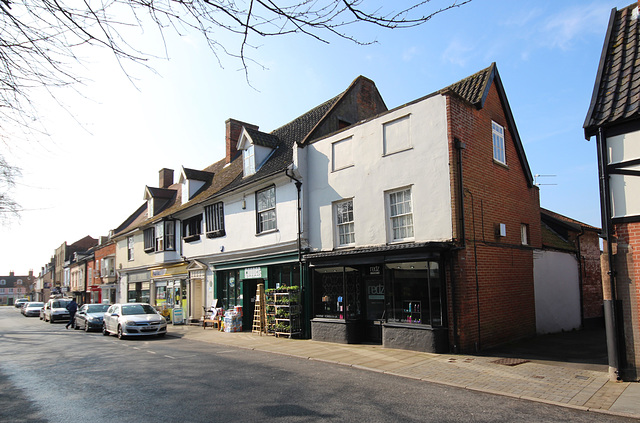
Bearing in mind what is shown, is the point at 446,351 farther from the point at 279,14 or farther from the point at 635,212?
the point at 279,14

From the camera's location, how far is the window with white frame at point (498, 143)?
14203mm

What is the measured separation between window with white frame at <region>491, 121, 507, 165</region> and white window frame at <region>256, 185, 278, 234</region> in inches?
336

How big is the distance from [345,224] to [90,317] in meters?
15.5

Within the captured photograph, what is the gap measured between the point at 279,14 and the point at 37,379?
9449 mm

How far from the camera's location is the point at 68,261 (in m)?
64.3

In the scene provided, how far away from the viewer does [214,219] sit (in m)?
21.6

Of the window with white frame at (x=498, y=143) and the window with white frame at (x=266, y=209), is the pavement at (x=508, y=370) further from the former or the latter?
the window with white frame at (x=498, y=143)

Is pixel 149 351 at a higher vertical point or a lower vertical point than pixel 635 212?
lower

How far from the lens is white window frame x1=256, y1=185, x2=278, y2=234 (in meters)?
17.6

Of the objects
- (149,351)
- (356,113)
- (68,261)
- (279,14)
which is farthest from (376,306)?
(68,261)

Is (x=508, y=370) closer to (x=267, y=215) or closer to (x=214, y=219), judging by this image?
(x=267, y=215)

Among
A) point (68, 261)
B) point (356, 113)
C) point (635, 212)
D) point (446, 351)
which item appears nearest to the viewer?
point (635, 212)

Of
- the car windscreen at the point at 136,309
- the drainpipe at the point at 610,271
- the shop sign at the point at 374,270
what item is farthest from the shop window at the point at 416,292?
the car windscreen at the point at 136,309

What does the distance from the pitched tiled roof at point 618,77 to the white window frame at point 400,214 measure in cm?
526
